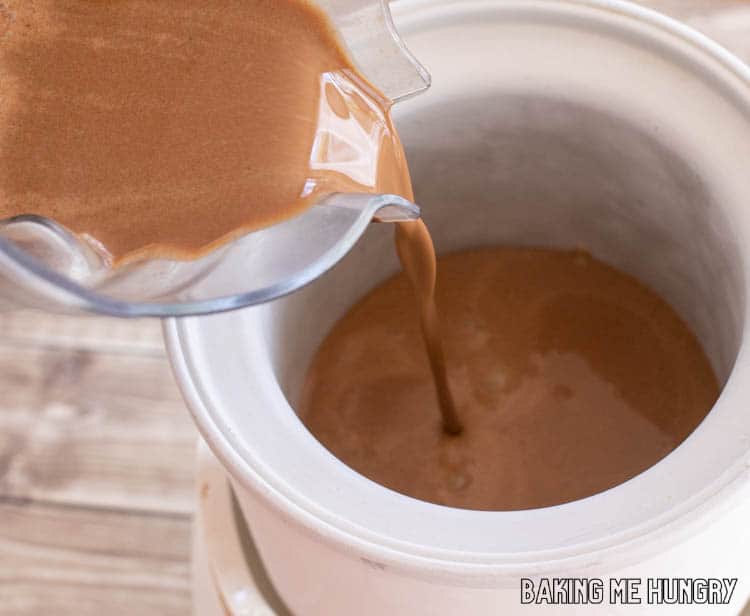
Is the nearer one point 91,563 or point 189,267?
point 189,267

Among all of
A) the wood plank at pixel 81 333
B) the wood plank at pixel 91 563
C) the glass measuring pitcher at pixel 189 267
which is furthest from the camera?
the wood plank at pixel 81 333

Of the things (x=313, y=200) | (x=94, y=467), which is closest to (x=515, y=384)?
(x=313, y=200)

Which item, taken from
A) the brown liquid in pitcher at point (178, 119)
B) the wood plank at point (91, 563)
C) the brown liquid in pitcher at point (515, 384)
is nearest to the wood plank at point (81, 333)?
the wood plank at point (91, 563)

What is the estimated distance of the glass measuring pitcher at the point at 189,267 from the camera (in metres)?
0.38

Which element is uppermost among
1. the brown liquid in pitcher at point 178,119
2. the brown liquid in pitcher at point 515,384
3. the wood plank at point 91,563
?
the brown liquid in pitcher at point 178,119

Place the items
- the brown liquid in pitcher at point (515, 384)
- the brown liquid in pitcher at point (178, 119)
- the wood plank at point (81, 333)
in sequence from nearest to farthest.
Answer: the brown liquid in pitcher at point (178, 119) < the brown liquid in pitcher at point (515, 384) < the wood plank at point (81, 333)

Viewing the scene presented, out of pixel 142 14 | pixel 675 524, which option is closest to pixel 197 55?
pixel 142 14

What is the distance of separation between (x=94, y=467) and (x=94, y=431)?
39 millimetres

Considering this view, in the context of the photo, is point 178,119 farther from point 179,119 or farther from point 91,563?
point 91,563

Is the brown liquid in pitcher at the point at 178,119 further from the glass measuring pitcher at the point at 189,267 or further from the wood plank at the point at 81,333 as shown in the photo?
the wood plank at the point at 81,333

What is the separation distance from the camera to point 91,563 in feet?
3.14

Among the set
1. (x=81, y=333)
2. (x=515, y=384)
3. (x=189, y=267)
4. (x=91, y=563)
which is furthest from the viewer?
(x=81, y=333)

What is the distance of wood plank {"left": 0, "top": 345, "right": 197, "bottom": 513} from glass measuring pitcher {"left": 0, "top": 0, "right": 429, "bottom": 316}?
0.52m

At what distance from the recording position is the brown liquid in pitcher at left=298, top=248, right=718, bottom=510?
2.31 ft
